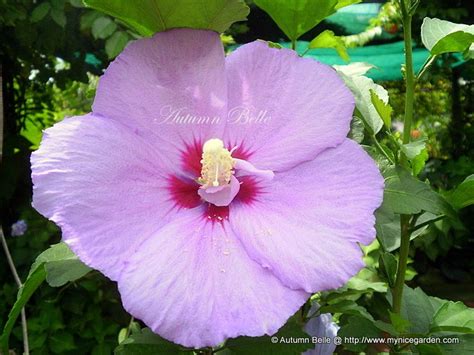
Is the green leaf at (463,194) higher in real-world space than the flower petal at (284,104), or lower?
lower

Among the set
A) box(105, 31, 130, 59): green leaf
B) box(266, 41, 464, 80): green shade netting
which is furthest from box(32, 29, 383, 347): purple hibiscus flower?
box(266, 41, 464, 80): green shade netting

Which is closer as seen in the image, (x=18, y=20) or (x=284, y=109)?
(x=284, y=109)

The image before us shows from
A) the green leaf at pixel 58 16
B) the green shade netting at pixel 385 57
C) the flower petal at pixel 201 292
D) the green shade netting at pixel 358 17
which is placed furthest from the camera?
the green shade netting at pixel 358 17

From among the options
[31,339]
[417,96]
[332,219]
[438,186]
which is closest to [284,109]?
[332,219]

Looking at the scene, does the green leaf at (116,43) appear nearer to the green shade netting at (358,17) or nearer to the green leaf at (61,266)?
the green leaf at (61,266)

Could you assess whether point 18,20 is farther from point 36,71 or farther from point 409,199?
point 409,199

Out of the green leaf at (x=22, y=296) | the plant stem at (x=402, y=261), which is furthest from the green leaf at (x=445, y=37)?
the green leaf at (x=22, y=296)
